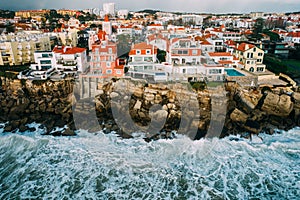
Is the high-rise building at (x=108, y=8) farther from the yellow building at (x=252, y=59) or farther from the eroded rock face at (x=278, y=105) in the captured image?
the eroded rock face at (x=278, y=105)

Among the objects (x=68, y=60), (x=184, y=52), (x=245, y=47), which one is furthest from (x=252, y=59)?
(x=68, y=60)


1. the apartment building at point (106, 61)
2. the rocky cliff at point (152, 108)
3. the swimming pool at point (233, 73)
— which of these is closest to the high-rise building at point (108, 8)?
the apartment building at point (106, 61)

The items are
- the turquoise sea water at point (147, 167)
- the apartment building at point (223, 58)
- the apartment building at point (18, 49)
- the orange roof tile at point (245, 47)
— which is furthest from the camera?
the apartment building at point (18, 49)

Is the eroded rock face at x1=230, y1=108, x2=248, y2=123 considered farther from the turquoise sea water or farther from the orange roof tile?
the orange roof tile

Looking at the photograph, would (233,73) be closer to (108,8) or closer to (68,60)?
(68,60)

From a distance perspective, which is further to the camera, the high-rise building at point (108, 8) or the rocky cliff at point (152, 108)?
the high-rise building at point (108, 8)

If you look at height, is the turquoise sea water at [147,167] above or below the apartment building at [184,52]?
below

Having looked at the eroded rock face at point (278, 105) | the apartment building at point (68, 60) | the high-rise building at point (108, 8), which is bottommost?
the eroded rock face at point (278, 105)
